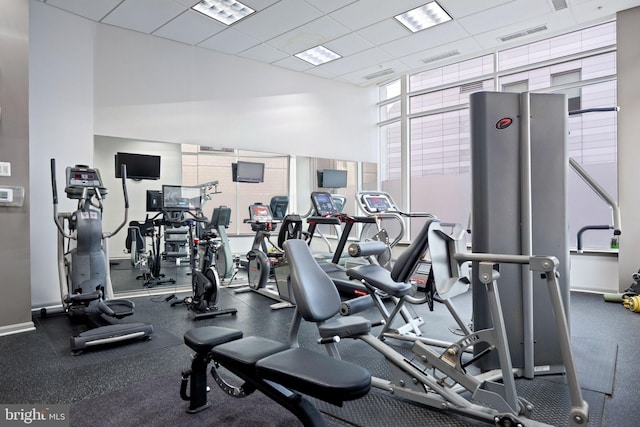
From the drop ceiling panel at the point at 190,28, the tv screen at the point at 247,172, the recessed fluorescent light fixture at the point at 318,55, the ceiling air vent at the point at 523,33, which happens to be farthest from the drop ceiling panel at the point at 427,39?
the tv screen at the point at 247,172

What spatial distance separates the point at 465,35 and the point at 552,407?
4958 mm

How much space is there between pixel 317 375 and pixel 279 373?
0.17 metres

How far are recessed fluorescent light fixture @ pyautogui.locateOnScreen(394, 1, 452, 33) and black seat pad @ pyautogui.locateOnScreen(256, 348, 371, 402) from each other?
4575 mm

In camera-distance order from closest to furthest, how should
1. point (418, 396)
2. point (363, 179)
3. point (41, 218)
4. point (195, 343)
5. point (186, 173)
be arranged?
1. point (195, 343)
2. point (418, 396)
3. point (41, 218)
4. point (186, 173)
5. point (363, 179)

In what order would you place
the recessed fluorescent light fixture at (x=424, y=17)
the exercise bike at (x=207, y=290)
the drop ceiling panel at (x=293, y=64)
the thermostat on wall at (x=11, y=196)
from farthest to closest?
Result: the drop ceiling panel at (x=293, y=64) < the recessed fluorescent light fixture at (x=424, y=17) < the exercise bike at (x=207, y=290) < the thermostat on wall at (x=11, y=196)

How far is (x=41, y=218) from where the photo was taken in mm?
4422

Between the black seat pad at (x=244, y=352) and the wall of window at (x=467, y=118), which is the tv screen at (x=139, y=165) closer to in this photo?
the black seat pad at (x=244, y=352)

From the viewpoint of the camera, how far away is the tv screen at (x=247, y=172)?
6098mm

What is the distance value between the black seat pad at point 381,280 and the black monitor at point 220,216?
3259 millimetres

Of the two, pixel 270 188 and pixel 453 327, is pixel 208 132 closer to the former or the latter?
pixel 270 188

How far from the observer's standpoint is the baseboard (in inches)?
141

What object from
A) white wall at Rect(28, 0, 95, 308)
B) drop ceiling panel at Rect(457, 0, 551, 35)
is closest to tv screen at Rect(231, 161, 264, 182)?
white wall at Rect(28, 0, 95, 308)

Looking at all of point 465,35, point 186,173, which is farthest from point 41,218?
point 465,35

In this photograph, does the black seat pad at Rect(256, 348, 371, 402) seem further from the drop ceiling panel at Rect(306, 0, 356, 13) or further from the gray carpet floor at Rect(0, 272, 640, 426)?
the drop ceiling panel at Rect(306, 0, 356, 13)
